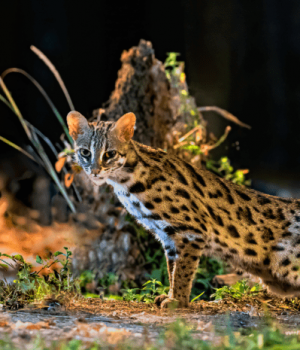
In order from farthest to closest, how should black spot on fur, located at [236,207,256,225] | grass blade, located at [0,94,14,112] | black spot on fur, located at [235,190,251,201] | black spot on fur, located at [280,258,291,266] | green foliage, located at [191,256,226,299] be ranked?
grass blade, located at [0,94,14,112], green foliage, located at [191,256,226,299], black spot on fur, located at [235,190,251,201], black spot on fur, located at [236,207,256,225], black spot on fur, located at [280,258,291,266]

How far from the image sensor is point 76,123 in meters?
3.36

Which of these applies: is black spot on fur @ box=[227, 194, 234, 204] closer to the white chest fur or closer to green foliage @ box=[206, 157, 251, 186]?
the white chest fur

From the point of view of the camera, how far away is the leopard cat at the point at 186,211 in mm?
3238

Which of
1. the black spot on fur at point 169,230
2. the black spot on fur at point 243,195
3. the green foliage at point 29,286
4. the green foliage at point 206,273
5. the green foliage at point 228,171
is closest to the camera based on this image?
the green foliage at point 29,286

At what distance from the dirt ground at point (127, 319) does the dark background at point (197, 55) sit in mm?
3010

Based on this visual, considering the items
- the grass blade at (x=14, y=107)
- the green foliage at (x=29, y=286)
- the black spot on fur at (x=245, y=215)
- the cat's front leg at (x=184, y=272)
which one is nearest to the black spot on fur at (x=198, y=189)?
the black spot on fur at (x=245, y=215)

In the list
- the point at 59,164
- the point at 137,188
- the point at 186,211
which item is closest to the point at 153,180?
the point at 137,188

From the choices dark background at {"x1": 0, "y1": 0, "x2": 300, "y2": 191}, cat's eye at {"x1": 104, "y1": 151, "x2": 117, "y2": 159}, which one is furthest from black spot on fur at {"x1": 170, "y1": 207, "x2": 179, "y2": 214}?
dark background at {"x1": 0, "y1": 0, "x2": 300, "y2": 191}

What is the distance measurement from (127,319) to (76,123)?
159 centimetres

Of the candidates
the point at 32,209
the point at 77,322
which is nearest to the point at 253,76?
the point at 32,209

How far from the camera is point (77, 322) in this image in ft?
8.00

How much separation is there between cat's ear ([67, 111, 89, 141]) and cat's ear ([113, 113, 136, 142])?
10.7 inches

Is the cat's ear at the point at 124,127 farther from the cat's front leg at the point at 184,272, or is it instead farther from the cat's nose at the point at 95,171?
the cat's front leg at the point at 184,272

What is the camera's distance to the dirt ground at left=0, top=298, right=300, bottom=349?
7.12ft
